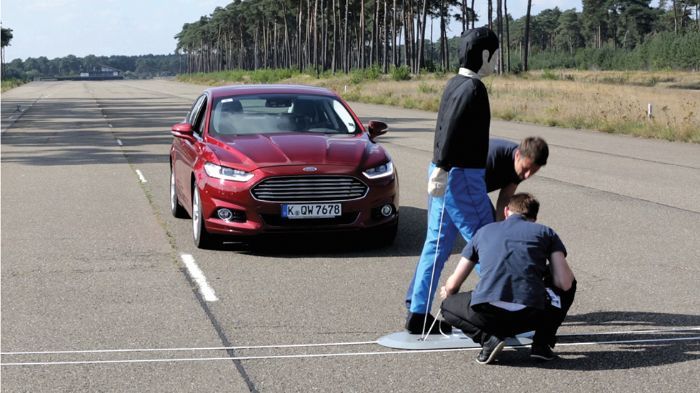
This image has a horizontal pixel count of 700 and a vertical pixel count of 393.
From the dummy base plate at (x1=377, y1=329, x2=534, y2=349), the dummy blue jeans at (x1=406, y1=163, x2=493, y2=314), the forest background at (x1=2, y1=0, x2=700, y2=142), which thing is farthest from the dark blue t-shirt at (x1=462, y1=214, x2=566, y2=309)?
the forest background at (x1=2, y1=0, x2=700, y2=142)

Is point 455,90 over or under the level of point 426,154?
over

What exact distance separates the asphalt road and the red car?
1.05ft

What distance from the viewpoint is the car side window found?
1131 cm

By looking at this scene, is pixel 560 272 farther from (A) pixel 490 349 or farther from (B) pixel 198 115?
(B) pixel 198 115

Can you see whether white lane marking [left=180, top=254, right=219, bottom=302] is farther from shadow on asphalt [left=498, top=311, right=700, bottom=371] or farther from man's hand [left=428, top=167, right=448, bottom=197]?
shadow on asphalt [left=498, top=311, right=700, bottom=371]

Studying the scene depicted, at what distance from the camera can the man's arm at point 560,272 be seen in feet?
19.5

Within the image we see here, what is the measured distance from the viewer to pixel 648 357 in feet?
20.1

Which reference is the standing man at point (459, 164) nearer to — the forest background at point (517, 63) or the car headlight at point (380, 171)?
the car headlight at point (380, 171)

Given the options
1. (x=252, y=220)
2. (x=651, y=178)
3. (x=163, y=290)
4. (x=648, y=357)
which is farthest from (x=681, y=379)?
(x=651, y=178)

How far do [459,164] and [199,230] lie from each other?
4380 mm

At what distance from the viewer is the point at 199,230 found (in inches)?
396

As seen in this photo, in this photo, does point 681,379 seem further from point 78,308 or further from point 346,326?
point 78,308

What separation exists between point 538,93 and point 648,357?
4261cm

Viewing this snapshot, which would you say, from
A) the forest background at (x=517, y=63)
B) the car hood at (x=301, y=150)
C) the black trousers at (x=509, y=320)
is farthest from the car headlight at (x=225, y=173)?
the forest background at (x=517, y=63)
